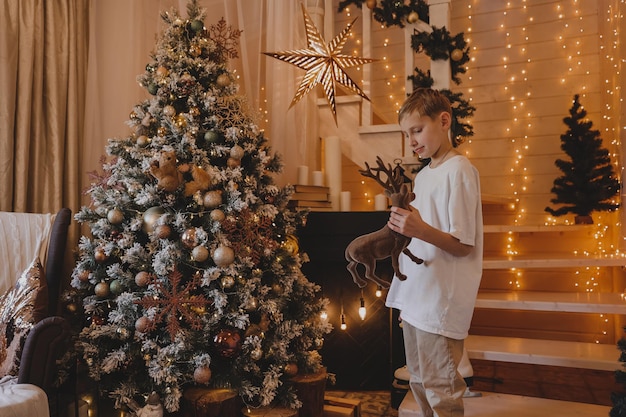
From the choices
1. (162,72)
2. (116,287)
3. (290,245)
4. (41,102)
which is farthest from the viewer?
(41,102)

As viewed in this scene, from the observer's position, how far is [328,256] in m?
2.34

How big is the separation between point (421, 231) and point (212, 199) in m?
0.89

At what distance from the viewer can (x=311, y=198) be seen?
246 cm

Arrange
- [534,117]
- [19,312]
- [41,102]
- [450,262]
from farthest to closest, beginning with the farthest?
[534,117] → [41,102] → [19,312] → [450,262]

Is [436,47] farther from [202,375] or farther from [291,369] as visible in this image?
[202,375]

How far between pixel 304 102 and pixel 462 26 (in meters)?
1.73

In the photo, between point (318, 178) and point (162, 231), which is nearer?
point (162, 231)

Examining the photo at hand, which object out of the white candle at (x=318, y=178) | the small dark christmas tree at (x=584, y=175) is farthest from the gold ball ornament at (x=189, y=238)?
the small dark christmas tree at (x=584, y=175)

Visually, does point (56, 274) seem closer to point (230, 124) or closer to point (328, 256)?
point (230, 124)

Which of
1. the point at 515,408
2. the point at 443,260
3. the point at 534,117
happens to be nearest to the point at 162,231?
the point at 443,260

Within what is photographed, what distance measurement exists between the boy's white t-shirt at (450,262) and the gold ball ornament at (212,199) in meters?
0.82

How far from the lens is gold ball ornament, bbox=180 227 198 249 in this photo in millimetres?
1712

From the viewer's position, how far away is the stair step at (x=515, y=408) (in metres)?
1.82

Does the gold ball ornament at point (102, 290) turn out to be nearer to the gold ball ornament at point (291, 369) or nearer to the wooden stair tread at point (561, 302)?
the gold ball ornament at point (291, 369)
